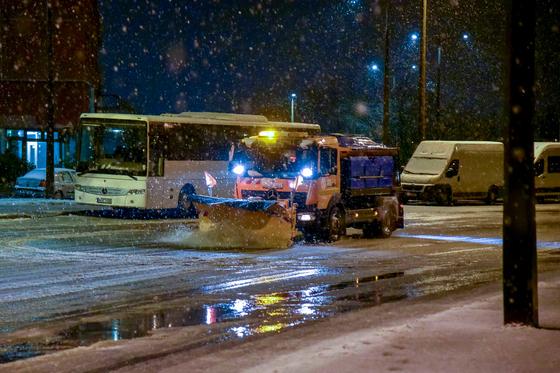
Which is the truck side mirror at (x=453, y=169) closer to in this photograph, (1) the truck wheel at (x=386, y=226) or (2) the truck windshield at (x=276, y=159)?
(1) the truck wheel at (x=386, y=226)

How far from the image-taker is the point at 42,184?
39.2 m

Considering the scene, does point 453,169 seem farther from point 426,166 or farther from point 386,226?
point 386,226

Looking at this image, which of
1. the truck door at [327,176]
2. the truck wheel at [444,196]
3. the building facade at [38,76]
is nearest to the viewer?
the truck door at [327,176]

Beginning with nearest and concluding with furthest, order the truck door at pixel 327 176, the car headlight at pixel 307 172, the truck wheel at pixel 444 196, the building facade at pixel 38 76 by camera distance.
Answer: the car headlight at pixel 307 172
the truck door at pixel 327 176
the truck wheel at pixel 444 196
the building facade at pixel 38 76

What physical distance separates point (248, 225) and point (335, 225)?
8.26 ft

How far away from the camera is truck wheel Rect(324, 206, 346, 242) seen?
2262cm

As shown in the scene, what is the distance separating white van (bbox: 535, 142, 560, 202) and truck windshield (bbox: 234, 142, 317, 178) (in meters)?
24.9

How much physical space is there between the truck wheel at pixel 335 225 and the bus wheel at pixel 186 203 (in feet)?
29.1

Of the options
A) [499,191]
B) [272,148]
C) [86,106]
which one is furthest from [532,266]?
[86,106]

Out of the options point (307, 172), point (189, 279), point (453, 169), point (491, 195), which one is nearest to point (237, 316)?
point (189, 279)

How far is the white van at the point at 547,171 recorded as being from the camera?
45094mm

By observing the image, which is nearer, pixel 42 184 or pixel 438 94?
pixel 42 184

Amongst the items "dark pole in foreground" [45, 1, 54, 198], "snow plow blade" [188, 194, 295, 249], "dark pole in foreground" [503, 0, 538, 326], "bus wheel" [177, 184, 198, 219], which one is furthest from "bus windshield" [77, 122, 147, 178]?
"dark pole in foreground" [503, 0, 538, 326]

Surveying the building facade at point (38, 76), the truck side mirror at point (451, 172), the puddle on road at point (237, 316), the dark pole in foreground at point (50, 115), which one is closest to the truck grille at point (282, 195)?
the puddle on road at point (237, 316)
